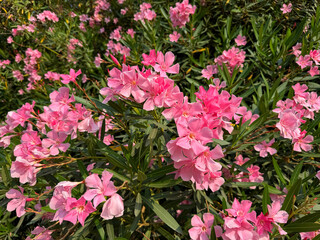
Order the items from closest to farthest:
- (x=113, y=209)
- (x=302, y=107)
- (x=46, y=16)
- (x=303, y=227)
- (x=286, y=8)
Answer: (x=113, y=209), (x=303, y=227), (x=302, y=107), (x=286, y=8), (x=46, y=16)

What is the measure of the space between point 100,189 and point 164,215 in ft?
1.20

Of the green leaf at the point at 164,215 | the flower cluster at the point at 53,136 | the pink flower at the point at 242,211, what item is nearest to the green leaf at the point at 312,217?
the pink flower at the point at 242,211

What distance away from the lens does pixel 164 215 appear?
3.42 feet

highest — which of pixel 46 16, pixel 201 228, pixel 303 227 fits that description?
pixel 46 16

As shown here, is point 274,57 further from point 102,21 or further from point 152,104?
point 102,21

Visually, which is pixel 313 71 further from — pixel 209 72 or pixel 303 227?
pixel 303 227

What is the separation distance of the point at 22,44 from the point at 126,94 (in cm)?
343

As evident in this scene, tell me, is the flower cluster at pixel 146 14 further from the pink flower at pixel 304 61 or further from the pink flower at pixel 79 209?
the pink flower at pixel 79 209

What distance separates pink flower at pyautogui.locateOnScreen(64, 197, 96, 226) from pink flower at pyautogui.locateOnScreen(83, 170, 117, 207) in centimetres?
3

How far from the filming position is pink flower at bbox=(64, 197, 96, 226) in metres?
0.83

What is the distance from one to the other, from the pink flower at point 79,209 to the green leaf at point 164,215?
0.31 meters

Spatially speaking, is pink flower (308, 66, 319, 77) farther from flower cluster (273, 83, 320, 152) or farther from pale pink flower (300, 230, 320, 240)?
pale pink flower (300, 230, 320, 240)

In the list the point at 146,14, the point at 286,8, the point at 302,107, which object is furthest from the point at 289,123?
the point at 146,14

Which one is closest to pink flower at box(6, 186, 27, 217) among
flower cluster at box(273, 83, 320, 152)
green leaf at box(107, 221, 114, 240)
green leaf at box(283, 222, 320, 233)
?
green leaf at box(107, 221, 114, 240)
